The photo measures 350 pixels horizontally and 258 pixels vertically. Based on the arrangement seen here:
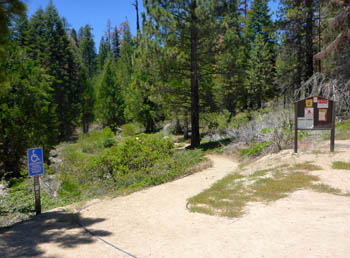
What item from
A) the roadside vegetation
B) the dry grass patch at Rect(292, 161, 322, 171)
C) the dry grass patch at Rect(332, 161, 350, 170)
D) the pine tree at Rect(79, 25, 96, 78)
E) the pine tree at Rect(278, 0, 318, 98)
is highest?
the pine tree at Rect(79, 25, 96, 78)

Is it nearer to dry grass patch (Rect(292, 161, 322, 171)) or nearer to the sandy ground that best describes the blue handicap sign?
the sandy ground

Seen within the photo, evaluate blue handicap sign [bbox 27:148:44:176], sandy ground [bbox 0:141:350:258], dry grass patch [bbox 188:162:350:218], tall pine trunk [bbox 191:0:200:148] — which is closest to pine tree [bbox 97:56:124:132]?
tall pine trunk [bbox 191:0:200:148]

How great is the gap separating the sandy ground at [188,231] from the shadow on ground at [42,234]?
0.01 metres

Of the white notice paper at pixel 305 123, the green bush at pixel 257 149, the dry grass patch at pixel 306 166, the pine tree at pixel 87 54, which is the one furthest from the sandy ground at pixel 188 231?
the pine tree at pixel 87 54

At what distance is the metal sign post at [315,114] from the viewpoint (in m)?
9.63

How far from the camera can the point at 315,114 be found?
972 centimetres

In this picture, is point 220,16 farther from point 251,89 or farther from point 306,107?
point 251,89

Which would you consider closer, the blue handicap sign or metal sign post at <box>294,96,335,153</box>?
the blue handicap sign

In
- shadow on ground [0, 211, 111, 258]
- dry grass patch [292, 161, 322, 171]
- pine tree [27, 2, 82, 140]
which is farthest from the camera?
pine tree [27, 2, 82, 140]

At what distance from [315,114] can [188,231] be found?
656cm

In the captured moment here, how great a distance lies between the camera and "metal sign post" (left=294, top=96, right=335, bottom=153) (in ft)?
31.6

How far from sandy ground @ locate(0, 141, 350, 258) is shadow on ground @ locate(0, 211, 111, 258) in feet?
0.05

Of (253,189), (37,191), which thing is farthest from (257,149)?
(37,191)

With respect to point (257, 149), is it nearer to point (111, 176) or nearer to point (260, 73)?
point (111, 176)
